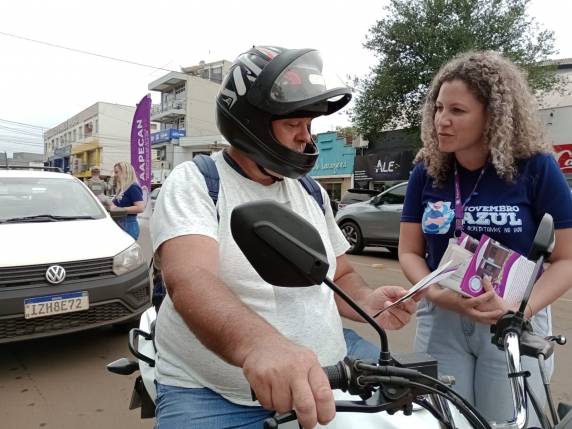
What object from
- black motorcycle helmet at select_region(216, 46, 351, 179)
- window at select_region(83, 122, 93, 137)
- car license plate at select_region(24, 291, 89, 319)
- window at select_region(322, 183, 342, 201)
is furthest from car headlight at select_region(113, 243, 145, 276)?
window at select_region(83, 122, 93, 137)

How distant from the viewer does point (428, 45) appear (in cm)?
1570

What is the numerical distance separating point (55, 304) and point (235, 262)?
112 inches

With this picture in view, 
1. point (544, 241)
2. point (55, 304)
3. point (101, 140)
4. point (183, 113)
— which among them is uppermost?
point (183, 113)

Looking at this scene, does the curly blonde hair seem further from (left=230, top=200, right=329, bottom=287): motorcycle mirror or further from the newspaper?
(left=230, top=200, right=329, bottom=287): motorcycle mirror

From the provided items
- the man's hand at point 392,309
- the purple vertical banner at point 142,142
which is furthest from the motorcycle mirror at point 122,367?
the purple vertical banner at point 142,142

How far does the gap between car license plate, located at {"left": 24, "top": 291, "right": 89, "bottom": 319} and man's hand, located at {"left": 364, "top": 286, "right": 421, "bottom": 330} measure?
2.84 meters

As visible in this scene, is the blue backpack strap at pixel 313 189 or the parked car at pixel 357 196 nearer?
the blue backpack strap at pixel 313 189

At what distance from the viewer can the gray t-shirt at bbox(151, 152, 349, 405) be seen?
133 cm

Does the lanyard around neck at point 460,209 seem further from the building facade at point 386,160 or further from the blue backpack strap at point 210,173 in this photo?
the building facade at point 386,160

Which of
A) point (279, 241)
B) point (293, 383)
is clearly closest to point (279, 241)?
point (279, 241)

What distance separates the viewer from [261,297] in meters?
1.35

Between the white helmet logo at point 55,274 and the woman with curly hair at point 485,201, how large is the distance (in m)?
2.85

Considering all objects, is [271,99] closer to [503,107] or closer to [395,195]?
[503,107]

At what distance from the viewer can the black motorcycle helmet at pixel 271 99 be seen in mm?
1397
